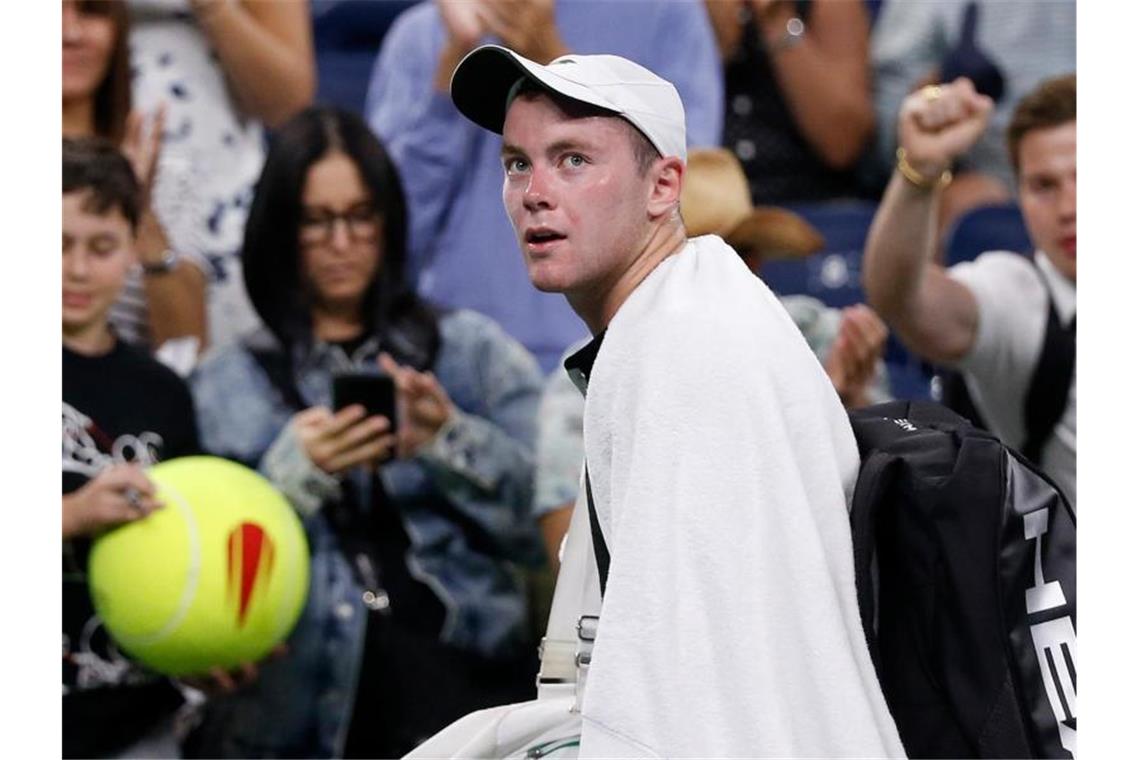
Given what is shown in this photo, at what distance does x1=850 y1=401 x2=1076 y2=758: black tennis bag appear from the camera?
8.36 feet

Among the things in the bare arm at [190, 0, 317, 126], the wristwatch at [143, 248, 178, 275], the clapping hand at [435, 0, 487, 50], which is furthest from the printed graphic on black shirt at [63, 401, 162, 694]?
the clapping hand at [435, 0, 487, 50]

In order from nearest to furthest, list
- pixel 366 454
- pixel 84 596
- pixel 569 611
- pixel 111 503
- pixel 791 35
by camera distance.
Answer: pixel 569 611, pixel 111 503, pixel 84 596, pixel 366 454, pixel 791 35

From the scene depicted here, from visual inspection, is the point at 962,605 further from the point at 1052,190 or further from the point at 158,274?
the point at 158,274

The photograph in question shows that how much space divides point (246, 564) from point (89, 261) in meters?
1.11

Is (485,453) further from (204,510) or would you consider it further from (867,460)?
(867,460)

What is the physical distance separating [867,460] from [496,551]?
3.26 m

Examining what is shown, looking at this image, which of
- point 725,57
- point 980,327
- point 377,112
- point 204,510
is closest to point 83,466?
point 204,510

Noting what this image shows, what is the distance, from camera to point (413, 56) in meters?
5.88

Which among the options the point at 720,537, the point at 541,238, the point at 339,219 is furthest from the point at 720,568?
the point at 339,219

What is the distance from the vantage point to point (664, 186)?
2818mm

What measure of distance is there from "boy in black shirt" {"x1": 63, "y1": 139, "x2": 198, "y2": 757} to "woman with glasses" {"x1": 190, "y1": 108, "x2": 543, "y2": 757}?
15 centimetres

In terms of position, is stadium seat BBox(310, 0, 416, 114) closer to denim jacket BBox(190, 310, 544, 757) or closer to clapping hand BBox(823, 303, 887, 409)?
denim jacket BBox(190, 310, 544, 757)

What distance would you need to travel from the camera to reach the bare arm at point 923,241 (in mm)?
5543

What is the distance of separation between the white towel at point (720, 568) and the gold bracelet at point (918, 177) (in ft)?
10.4
